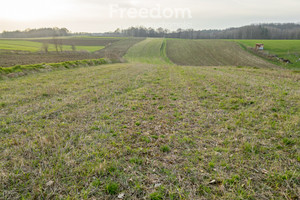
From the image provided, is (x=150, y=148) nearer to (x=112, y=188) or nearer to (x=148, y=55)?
(x=112, y=188)

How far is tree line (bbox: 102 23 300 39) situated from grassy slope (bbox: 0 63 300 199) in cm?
13283

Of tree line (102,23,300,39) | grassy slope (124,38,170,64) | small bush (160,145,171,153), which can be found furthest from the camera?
tree line (102,23,300,39)

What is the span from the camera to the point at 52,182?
3.83m

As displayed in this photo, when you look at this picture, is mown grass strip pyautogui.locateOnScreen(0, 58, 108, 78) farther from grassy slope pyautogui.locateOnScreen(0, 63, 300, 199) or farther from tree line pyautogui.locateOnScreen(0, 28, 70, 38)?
tree line pyautogui.locateOnScreen(0, 28, 70, 38)

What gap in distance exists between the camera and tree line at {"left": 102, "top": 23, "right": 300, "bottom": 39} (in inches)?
4422

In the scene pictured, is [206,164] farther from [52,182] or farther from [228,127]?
[52,182]

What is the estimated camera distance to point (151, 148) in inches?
208

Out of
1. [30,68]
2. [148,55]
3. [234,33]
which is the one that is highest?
[234,33]

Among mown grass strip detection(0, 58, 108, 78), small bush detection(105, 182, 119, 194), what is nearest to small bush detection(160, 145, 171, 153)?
small bush detection(105, 182, 119, 194)

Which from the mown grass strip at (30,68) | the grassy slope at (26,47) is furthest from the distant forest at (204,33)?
the mown grass strip at (30,68)

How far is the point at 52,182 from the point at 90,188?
98 cm

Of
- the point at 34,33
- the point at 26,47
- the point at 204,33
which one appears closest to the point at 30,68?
the point at 26,47

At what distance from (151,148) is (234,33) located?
6057 inches

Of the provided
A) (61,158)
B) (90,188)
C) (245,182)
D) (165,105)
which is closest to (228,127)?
(245,182)
